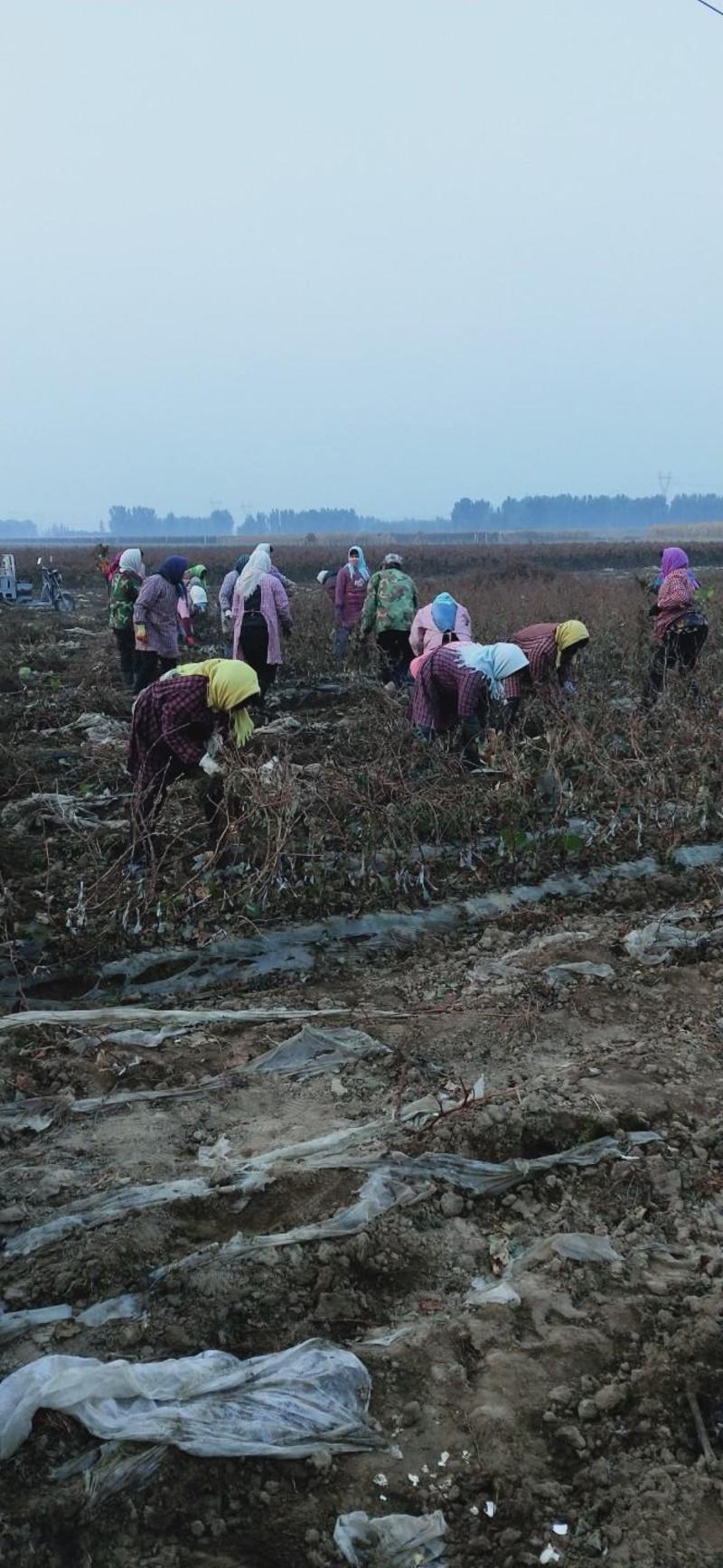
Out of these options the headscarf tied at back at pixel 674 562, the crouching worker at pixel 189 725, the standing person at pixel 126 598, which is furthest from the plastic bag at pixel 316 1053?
the standing person at pixel 126 598

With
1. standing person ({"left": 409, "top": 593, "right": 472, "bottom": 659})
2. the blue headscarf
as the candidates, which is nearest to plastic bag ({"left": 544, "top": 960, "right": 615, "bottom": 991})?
standing person ({"left": 409, "top": 593, "right": 472, "bottom": 659})

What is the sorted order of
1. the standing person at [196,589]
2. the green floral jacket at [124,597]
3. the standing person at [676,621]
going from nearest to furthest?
1. the standing person at [676,621]
2. the green floral jacket at [124,597]
3. the standing person at [196,589]

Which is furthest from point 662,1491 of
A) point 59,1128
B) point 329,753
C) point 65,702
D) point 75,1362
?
point 65,702

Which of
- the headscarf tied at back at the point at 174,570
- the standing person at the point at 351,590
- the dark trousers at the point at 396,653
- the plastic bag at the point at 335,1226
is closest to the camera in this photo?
the plastic bag at the point at 335,1226

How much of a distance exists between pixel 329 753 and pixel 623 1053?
11.4 ft

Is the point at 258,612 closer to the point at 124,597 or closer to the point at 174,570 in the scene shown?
the point at 174,570

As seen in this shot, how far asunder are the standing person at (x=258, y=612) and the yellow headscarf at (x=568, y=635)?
204 cm

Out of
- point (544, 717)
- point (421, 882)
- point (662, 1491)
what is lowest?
point (662, 1491)

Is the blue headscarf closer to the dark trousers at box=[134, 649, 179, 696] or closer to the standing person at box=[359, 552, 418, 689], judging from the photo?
the standing person at box=[359, 552, 418, 689]

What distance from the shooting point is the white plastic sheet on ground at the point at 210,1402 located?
158 centimetres

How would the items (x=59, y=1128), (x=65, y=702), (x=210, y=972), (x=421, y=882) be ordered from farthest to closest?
(x=65, y=702) < (x=421, y=882) < (x=210, y=972) < (x=59, y=1128)

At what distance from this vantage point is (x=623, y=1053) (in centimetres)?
282

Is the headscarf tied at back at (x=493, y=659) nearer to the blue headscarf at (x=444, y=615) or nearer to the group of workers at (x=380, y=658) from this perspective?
the group of workers at (x=380, y=658)

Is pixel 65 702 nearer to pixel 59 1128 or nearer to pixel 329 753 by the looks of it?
pixel 329 753
